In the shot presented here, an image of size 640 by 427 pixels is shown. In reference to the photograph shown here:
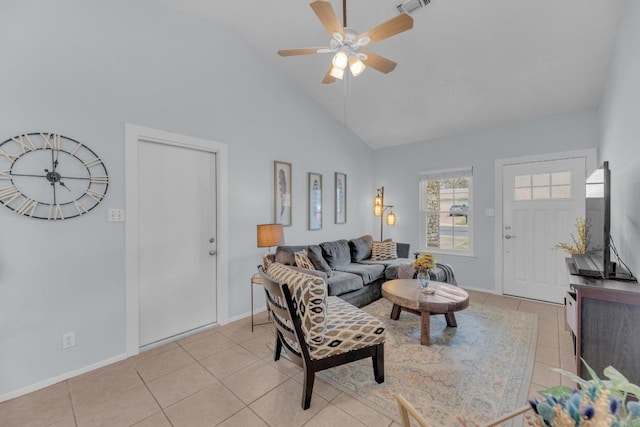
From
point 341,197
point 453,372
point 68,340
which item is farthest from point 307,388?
point 341,197

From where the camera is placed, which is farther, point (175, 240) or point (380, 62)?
point (175, 240)

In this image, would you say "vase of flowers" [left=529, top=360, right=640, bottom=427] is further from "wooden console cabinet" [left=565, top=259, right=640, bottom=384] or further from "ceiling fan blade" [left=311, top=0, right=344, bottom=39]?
"ceiling fan blade" [left=311, top=0, right=344, bottom=39]

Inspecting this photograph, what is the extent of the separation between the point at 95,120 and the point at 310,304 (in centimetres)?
239

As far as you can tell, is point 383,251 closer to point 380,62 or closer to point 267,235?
point 267,235

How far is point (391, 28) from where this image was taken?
1947 mm

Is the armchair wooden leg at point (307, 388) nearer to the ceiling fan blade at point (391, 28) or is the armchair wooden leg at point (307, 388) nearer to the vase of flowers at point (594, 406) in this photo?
the vase of flowers at point (594, 406)

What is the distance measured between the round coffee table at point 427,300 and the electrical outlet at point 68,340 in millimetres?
2807

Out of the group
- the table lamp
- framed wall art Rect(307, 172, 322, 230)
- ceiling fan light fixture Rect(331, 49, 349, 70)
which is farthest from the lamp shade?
ceiling fan light fixture Rect(331, 49, 349, 70)

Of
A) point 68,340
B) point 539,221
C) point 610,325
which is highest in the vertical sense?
point 539,221

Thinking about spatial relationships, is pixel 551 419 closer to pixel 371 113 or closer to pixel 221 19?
pixel 221 19

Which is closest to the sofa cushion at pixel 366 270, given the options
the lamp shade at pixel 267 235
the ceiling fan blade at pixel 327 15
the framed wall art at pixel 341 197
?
the framed wall art at pixel 341 197

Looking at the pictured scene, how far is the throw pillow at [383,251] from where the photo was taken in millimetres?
4598

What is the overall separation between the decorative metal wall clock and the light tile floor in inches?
52.8

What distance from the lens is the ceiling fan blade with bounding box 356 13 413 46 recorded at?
6.05 ft
